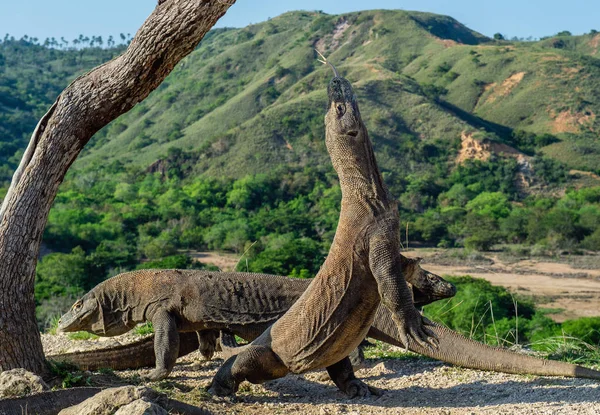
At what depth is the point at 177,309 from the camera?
673 cm

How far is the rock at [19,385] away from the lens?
481 centimetres

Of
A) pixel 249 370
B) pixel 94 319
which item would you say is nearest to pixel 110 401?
pixel 249 370

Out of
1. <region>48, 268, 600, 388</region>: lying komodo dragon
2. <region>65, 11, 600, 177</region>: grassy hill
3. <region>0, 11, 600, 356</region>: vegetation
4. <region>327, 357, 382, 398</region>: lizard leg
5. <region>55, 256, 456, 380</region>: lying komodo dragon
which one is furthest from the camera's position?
<region>65, 11, 600, 177</region>: grassy hill

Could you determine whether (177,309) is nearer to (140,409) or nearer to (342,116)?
(342,116)

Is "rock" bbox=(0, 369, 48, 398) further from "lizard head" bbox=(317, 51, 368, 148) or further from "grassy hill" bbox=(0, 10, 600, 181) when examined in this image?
"grassy hill" bbox=(0, 10, 600, 181)

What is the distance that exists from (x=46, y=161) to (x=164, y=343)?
1860 millimetres

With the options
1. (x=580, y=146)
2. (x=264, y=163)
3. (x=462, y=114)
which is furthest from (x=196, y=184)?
(x=580, y=146)

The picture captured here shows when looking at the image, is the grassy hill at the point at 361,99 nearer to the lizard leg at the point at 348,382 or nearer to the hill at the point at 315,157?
the hill at the point at 315,157

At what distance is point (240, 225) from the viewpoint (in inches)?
1921

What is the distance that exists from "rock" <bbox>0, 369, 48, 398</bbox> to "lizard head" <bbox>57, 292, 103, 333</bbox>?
2.11 m

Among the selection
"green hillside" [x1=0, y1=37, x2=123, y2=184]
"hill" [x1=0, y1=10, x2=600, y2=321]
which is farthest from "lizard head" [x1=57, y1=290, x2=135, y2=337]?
"green hillside" [x1=0, y1=37, x2=123, y2=184]

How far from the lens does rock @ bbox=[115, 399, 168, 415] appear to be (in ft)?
13.1

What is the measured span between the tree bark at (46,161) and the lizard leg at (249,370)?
127cm

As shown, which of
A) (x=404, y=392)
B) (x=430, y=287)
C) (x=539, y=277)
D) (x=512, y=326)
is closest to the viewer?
(x=404, y=392)
